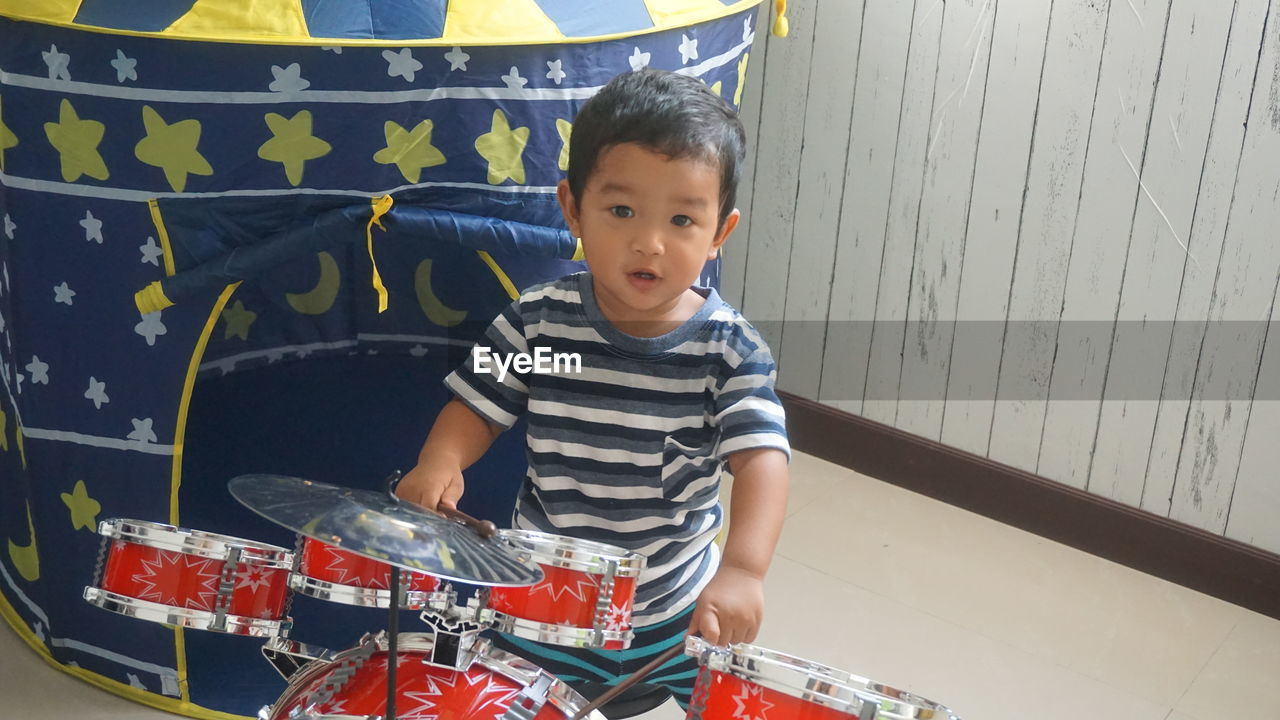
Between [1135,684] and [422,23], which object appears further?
[1135,684]

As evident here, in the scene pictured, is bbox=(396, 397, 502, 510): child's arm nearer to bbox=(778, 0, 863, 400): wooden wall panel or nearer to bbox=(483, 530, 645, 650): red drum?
bbox=(483, 530, 645, 650): red drum

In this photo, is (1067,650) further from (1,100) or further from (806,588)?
(1,100)

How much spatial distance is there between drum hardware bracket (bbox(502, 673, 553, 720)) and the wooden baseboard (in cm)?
169

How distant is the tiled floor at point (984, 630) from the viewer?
2.23 metres

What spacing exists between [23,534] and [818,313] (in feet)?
5.63

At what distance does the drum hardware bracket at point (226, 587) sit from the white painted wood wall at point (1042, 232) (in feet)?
5.91

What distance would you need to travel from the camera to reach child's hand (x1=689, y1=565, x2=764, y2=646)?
135cm

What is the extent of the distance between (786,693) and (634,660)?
0.49 meters

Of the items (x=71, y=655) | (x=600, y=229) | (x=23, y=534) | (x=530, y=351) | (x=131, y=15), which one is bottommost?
(x=71, y=655)

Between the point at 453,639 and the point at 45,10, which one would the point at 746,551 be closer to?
the point at 453,639

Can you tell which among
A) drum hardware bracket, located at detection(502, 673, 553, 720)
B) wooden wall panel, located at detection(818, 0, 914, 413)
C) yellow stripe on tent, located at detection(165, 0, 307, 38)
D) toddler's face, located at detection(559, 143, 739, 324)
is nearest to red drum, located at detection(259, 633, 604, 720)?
drum hardware bracket, located at detection(502, 673, 553, 720)

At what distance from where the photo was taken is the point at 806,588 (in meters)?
2.54

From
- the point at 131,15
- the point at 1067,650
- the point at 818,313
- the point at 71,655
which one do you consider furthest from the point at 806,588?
the point at 131,15

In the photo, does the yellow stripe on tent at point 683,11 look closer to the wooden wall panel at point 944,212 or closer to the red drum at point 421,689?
Answer: the wooden wall panel at point 944,212
